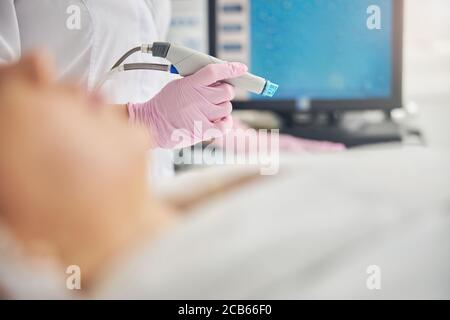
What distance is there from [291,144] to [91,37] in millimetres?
396

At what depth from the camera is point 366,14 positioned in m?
0.82

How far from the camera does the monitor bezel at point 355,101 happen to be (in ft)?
2.89

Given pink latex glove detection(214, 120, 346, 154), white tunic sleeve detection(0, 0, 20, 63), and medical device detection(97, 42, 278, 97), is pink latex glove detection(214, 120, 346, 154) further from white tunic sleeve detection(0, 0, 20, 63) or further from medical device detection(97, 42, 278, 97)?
white tunic sleeve detection(0, 0, 20, 63)

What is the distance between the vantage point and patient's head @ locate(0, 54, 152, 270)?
2.13 ft

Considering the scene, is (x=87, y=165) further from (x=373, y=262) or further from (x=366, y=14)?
(x=366, y=14)

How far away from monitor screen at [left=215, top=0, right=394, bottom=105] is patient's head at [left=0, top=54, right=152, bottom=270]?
0.31m

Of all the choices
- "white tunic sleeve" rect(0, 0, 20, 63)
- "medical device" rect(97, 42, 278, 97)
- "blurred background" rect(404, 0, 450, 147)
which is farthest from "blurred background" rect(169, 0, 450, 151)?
"white tunic sleeve" rect(0, 0, 20, 63)

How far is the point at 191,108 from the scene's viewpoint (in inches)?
32.4

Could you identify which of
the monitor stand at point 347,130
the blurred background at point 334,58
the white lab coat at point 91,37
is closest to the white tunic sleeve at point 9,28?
the white lab coat at point 91,37

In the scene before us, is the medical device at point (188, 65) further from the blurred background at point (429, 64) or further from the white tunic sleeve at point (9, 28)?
the blurred background at point (429, 64)

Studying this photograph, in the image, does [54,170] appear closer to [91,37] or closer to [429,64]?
[91,37]

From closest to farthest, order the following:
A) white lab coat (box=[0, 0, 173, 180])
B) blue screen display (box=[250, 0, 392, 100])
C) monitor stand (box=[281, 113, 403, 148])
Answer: white lab coat (box=[0, 0, 173, 180]), blue screen display (box=[250, 0, 392, 100]), monitor stand (box=[281, 113, 403, 148])

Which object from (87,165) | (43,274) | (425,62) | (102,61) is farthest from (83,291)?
(425,62)

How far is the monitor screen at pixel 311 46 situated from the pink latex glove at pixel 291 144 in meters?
0.07
